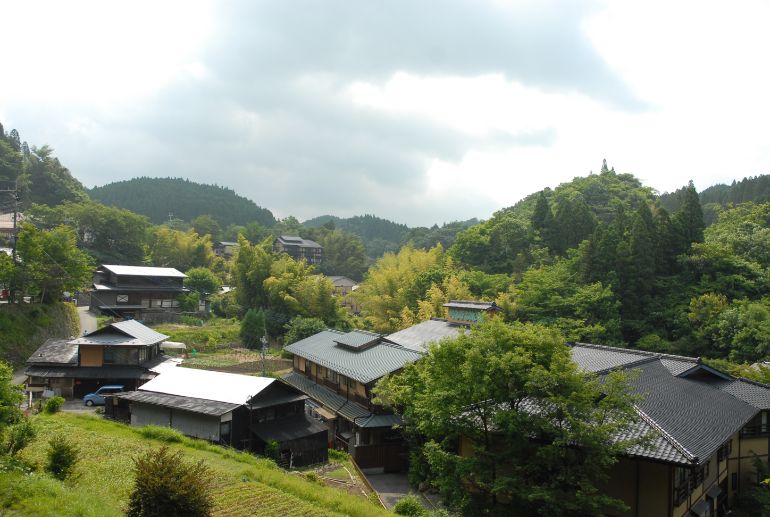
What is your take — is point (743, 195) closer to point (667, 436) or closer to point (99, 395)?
point (667, 436)

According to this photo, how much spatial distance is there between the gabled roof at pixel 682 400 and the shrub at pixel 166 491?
884cm

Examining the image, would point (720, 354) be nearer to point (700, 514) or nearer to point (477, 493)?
point (700, 514)

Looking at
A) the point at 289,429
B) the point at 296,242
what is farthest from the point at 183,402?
the point at 296,242

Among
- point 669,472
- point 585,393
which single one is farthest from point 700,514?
point 585,393

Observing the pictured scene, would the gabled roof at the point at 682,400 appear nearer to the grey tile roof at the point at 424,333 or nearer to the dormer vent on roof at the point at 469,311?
the grey tile roof at the point at 424,333

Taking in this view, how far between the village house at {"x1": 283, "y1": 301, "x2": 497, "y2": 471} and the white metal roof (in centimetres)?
390

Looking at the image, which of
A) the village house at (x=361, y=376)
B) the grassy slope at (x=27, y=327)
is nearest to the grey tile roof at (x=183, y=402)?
the village house at (x=361, y=376)

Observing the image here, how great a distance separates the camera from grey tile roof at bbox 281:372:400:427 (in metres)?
19.1

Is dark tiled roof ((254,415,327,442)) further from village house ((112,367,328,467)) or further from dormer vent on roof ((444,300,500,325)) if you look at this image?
dormer vent on roof ((444,300,500,325))

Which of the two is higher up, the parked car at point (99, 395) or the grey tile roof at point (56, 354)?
the grey tile roof at point (56, 354)

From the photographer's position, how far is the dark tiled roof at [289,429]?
1778 centimetres

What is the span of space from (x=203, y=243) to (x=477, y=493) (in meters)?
55.5

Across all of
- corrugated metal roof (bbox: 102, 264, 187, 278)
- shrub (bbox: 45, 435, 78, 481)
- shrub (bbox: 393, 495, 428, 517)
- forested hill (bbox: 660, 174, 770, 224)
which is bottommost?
shrub (bbox: 393, 495, 428, 517)

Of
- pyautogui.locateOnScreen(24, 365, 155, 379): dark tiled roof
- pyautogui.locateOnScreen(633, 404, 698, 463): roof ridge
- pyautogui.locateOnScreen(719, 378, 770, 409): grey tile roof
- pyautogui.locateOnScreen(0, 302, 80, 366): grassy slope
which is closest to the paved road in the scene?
pyautogui.locateOnScreen(0, 302, 80, 366): grassy slope
